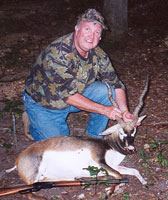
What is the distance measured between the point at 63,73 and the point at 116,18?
5425 mm

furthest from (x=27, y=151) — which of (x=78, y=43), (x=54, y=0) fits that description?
(x=54, y=0)

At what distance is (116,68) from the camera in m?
8.30

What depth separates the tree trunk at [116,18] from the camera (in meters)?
9.01

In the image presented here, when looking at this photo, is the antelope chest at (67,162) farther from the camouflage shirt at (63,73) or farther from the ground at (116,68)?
the camouflage shirt at (63,73)

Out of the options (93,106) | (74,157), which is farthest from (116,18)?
(74,157)

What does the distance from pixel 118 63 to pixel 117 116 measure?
4.58m

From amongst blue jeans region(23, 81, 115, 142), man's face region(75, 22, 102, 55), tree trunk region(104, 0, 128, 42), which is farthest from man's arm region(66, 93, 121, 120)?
tree trunk region(104, 0, 128, 42)

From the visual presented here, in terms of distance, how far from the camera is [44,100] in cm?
462

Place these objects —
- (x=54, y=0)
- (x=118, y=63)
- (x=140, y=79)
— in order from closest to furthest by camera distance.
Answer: (x=140, y=79) → (x=118, y=63) → (x=54, y=0)

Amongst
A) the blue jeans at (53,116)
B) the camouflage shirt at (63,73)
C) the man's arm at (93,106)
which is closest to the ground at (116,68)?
the blue jeans at (53,116)

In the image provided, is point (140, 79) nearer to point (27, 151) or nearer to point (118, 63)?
point (118, 63)

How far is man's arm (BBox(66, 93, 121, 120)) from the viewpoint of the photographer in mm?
4229

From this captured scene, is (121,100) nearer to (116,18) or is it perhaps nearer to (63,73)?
(63,73)

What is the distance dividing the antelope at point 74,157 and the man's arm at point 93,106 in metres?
0.12
